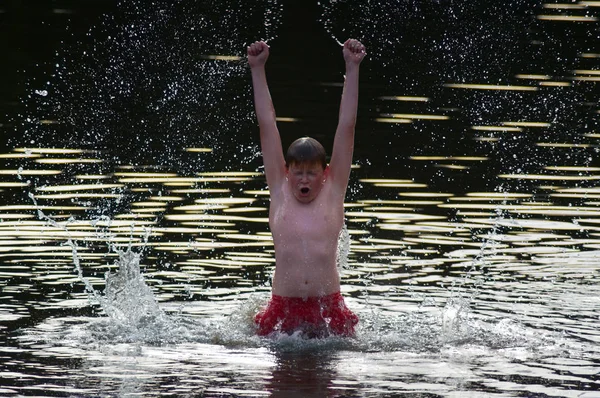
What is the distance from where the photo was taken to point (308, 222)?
1025 centimetres

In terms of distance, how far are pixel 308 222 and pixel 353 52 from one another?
124cm

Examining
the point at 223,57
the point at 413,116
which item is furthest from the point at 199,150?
the point at 223,57

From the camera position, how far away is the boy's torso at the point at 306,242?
10.1m

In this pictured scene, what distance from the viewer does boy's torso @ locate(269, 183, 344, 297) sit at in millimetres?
10141

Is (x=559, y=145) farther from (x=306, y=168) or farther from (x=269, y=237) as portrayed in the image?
(x=306, y=168)

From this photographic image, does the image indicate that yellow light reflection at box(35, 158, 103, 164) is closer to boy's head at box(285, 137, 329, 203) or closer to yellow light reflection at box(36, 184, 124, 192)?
yellow light reflection at box(36, 184, 124, 192)

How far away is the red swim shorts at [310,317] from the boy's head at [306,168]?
2.41 feet

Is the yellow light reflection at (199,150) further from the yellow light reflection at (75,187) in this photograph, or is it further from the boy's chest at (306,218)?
the boy's chest at (306,218)

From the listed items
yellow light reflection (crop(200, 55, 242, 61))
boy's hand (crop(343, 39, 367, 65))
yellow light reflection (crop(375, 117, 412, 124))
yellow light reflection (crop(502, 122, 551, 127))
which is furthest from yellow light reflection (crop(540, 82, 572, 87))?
boy's hand (crop(343, 39, 367, 65))

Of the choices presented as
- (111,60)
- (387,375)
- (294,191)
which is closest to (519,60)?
(111,60)

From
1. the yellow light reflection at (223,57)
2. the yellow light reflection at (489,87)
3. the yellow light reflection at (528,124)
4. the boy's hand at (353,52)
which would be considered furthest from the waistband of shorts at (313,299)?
the yellow light reflection at (223,57)

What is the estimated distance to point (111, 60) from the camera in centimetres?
2422

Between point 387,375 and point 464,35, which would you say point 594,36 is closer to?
point 464,35

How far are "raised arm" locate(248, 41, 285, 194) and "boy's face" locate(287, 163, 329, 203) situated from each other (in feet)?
0.35
